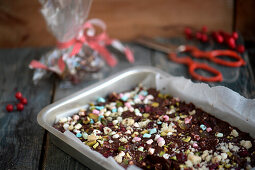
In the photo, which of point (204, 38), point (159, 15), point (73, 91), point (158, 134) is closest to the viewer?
point (158, 134)

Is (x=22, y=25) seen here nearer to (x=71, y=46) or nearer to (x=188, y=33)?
(x=71, y=46)

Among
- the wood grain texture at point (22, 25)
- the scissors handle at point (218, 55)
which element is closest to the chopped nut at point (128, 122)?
the scissors handle at point (218, 55)

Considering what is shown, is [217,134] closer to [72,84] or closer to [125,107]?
[125,107]

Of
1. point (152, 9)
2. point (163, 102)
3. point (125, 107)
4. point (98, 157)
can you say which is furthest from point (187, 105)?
point (152, 9)

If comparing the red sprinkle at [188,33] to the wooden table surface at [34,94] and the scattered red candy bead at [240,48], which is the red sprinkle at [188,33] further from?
the scattered red candy bead at [240,48]

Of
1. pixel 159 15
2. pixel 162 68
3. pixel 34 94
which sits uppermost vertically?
pixel 159 15

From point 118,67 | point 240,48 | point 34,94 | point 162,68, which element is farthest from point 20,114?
point 240,48
